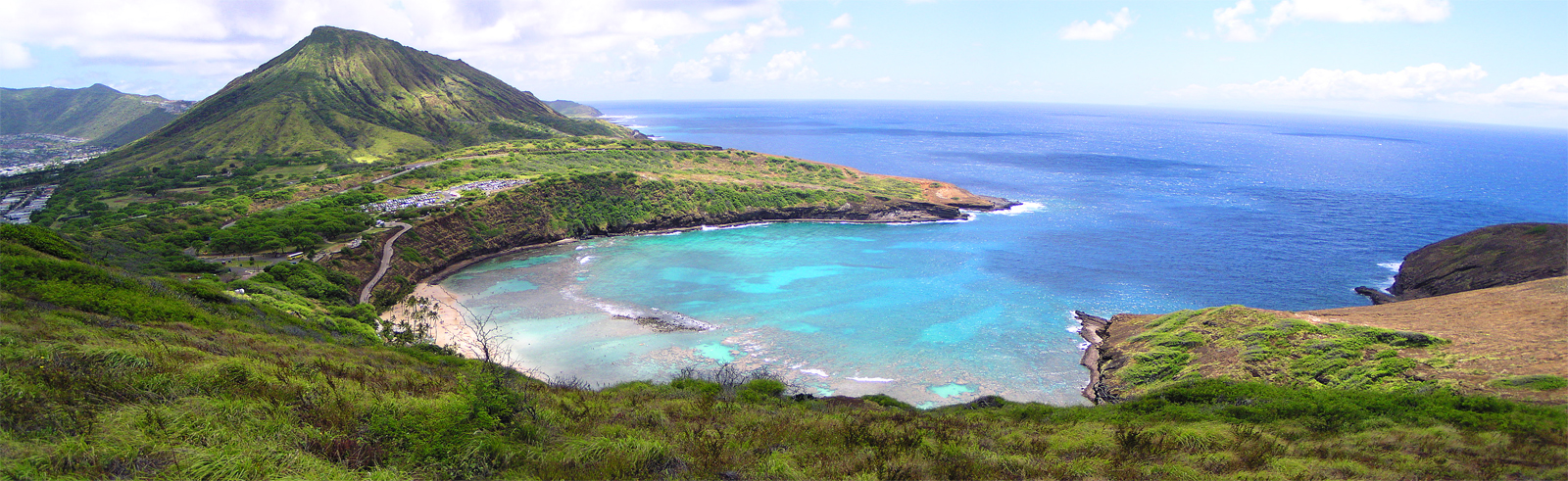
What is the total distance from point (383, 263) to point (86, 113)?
22112cm

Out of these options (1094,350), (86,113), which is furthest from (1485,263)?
(86,113)

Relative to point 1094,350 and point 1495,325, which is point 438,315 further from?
point 1495,325

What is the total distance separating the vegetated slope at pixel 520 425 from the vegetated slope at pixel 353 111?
313ft

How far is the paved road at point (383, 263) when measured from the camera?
41475mm

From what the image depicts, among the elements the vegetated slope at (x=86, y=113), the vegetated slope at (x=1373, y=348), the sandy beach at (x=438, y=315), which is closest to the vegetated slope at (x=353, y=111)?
the vegetated slope at (x=86, y=113)

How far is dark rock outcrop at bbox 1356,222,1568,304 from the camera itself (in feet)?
130

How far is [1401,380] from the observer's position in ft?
76.2

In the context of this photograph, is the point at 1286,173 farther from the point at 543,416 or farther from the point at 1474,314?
the point at 543,416

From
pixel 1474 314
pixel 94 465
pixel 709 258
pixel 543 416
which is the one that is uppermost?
pixel 94 465

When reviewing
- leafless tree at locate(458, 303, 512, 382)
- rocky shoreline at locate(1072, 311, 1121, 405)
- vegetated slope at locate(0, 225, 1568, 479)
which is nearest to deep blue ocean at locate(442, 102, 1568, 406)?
rocky shoreline at locate(1072, 311, 1121, 405)

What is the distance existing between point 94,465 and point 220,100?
150 metres

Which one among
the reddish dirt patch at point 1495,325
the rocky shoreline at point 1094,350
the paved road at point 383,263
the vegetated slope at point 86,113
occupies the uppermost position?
the vegetated slope at point 86,113

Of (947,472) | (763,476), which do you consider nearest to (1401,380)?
(947,472)

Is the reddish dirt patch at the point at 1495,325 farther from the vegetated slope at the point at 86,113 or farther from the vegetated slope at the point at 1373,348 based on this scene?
the vegetated slope at the point at 86,113
